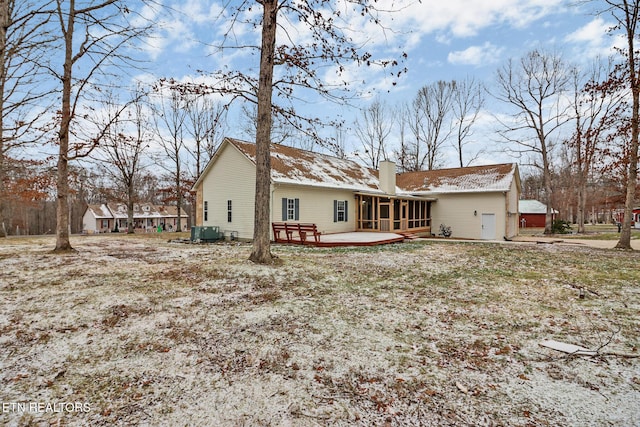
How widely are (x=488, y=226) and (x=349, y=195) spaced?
33.6ft

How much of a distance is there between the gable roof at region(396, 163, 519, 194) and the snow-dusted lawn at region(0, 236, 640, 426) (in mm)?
15971

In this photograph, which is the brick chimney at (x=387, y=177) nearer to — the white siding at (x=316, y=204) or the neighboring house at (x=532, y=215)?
the white siding at (x=316, y=204)

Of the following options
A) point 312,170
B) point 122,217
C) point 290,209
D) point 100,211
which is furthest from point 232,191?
point 100,211

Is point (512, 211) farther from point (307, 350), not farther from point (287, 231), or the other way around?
point (307, 350)

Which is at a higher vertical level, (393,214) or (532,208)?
(532,208)

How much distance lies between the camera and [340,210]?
63.7ft

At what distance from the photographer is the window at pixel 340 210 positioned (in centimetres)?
1902

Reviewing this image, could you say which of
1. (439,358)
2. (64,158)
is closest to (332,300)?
(439,358)

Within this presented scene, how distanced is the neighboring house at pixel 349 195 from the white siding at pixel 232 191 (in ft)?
0.17

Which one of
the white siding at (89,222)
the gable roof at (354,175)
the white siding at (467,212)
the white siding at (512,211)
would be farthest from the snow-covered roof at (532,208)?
the white siding at (89,222)

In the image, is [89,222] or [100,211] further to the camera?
[89,222]

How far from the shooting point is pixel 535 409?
2.80 m

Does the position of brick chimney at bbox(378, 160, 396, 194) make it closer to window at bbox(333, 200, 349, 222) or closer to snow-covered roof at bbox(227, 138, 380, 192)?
snow-covered roof at bbox(227, 138, 380, 192)

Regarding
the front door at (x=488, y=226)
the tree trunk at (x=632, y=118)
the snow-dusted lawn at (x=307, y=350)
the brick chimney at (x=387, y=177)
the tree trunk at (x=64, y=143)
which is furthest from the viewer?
the brick chimney at (x=387, y=177)
